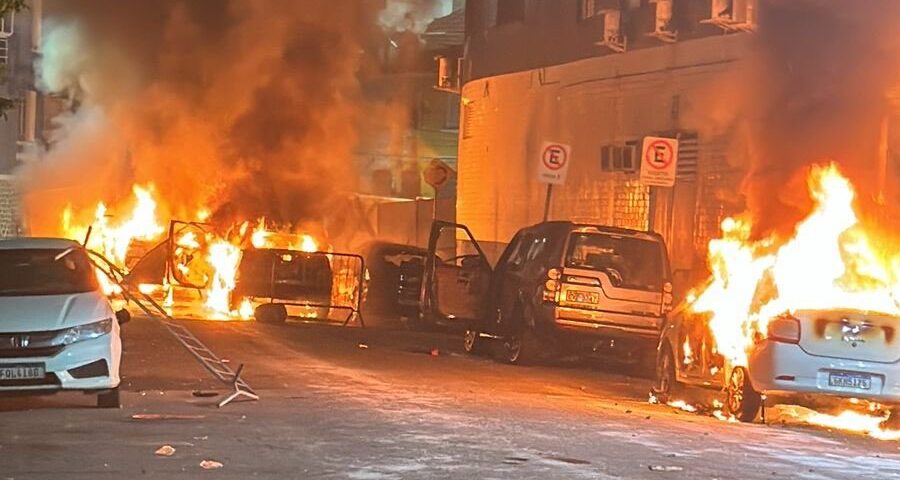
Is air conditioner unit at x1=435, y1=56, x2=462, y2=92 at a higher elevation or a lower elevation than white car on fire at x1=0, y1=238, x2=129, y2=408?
higher

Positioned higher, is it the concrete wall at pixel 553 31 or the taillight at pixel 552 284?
the concrete wall at pixel 553 31

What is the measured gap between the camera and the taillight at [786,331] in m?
12.1

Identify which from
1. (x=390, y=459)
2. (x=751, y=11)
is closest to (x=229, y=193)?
(x=751, y=11)

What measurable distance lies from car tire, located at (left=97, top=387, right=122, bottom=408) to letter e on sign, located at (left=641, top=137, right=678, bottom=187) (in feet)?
28.3

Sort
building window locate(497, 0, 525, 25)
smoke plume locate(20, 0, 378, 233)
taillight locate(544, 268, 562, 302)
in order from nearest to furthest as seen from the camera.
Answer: taillight locate(544, 268, 562, 302), building window locate(497, 0, 525, 25), smoke plume locate(20, 0, 378, 233)

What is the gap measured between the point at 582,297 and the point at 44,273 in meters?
7.10

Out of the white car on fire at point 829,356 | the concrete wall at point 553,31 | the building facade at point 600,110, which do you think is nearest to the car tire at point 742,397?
the white car on fire at point 829,356

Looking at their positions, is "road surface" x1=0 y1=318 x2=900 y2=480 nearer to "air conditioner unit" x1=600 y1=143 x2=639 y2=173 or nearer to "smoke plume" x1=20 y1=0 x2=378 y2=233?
"air conditioner unit" x1=600 y1=143 x2=639 y2=173

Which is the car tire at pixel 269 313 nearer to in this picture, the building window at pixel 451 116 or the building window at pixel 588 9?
the building window at pixel 588 9

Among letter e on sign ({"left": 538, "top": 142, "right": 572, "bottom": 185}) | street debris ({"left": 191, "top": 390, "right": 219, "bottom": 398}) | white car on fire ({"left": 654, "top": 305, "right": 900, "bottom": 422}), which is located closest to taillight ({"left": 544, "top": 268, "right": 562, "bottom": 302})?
letter e on sign ({"left": 538, "top": 142, "right": 572, "bottom": 185})

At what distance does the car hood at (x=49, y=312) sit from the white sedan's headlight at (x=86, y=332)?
0.13ft

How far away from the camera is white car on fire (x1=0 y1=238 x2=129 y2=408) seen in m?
11.1

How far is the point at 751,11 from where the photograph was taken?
1889 centimetres

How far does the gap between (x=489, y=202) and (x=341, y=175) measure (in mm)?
4215
